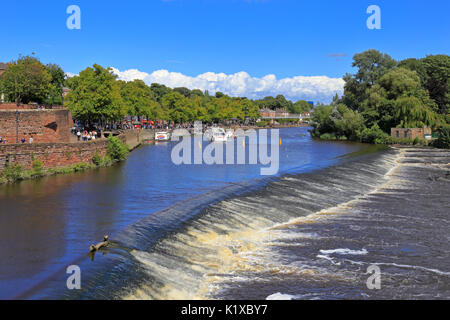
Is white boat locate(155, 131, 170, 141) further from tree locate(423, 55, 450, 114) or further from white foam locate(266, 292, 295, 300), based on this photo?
white foam locate(266, 292, 295, 300)

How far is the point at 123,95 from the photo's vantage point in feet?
279

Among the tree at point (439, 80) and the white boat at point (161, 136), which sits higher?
the tree at point (439, 80)

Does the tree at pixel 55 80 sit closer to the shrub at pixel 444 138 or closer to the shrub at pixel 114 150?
the shrub at pixel 114 150

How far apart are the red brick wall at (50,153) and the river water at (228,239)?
107 inches

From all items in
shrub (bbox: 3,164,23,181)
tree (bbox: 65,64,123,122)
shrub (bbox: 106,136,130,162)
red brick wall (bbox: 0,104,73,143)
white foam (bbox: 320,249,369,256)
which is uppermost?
tree (bbox: 65,64,123,122)

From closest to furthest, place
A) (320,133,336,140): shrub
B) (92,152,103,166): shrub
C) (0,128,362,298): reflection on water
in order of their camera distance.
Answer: (0,128,362,298): reflection on water
(92,152,103,166): shrub
(320,133,336,140): shrub

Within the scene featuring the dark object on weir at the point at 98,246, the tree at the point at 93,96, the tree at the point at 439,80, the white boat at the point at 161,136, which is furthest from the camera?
the tree at the point at 439,80

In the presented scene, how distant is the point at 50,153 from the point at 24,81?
1058 inches

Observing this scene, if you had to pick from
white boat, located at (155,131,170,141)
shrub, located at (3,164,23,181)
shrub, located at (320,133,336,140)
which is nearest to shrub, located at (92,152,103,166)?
shrub, located at (3,164,23,181)

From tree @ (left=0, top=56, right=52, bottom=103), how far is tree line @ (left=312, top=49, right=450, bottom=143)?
5152 centimetres

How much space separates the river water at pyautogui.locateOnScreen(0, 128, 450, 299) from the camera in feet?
40.9

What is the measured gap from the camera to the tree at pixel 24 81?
184 feet

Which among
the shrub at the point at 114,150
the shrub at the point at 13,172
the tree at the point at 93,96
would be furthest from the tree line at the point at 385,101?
the shrub at the point at 13,172
